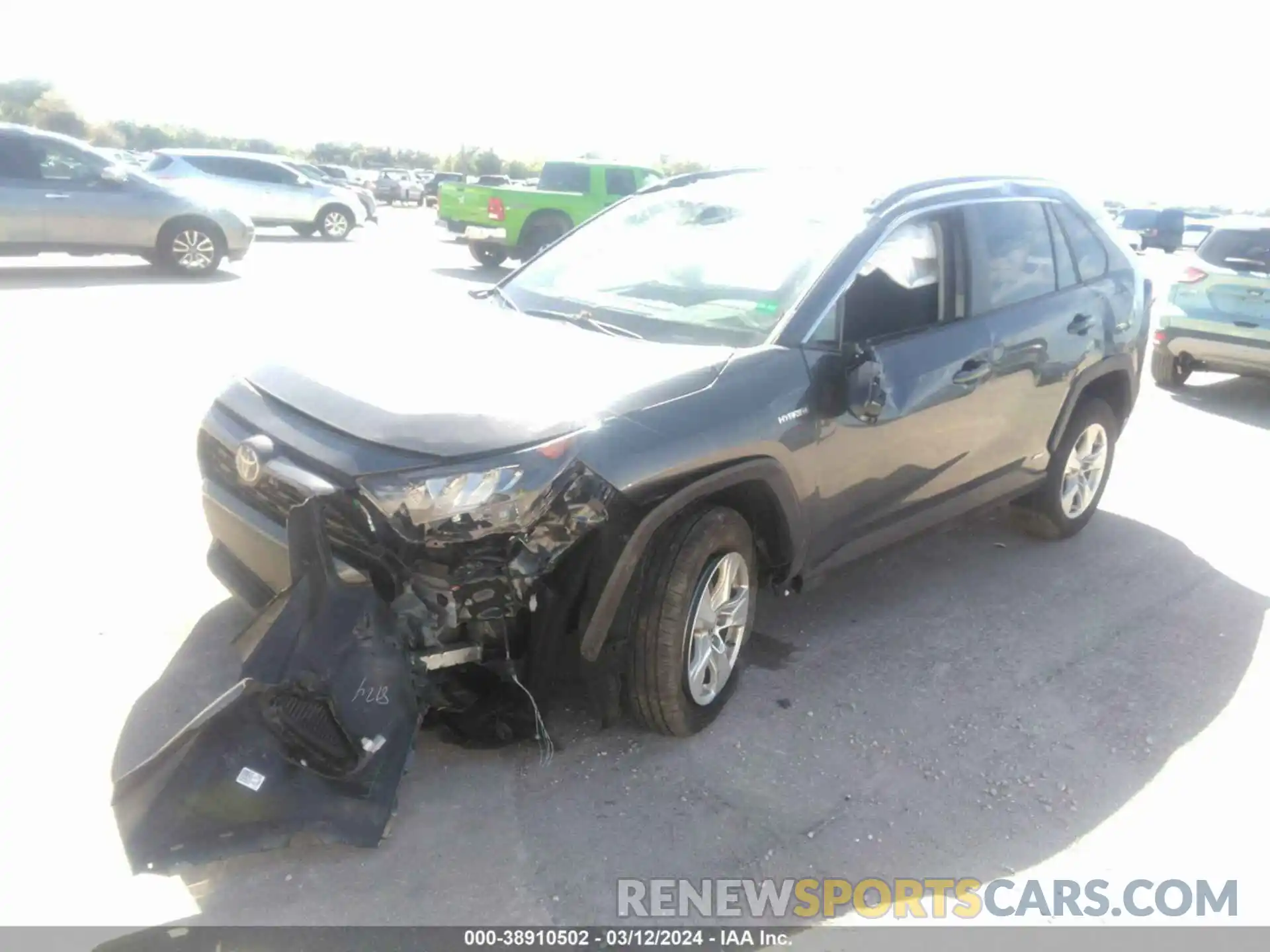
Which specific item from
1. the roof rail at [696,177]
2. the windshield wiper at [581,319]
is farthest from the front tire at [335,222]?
the windshield wiper at [581,319]

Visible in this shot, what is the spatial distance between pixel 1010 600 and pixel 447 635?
9.60ft

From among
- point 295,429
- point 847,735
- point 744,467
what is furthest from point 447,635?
point 847,735

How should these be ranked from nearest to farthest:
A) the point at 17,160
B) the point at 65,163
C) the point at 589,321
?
1. the point at 589,321
2. the point at 17,160
3. the point at 65,163

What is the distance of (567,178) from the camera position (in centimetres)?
1655

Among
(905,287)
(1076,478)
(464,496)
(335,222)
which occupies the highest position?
(905,287)

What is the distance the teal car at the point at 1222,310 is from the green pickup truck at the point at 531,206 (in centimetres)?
837

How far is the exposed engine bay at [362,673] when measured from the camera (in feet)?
8.57

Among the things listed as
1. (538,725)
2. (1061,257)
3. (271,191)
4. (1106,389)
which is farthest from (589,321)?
(271,191)

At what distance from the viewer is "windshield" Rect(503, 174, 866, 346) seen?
378 centimetres

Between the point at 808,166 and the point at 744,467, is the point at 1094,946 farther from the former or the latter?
the point at 808,166

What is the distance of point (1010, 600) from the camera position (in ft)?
15.9

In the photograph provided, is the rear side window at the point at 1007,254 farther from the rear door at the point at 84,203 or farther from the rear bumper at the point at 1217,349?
the rear door at the point at 84,203

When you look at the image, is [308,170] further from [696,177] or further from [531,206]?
[696,177]
